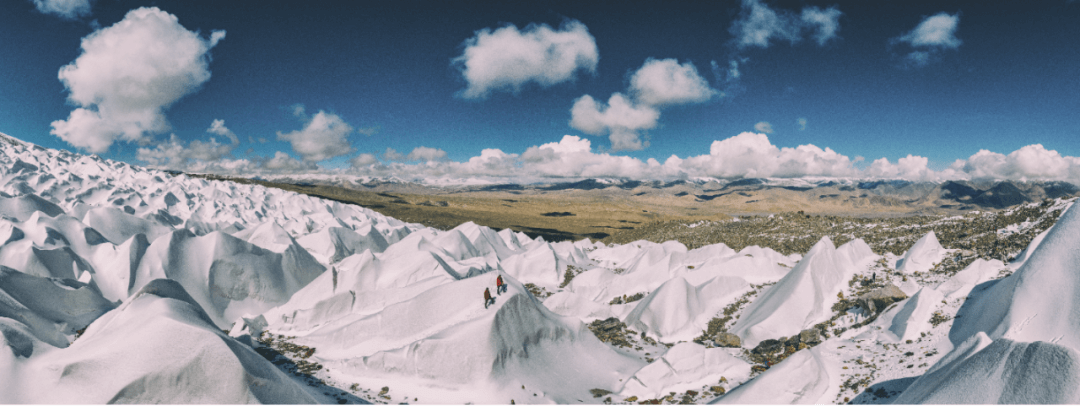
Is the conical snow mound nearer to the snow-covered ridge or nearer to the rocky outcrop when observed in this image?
the snow-covered ridge

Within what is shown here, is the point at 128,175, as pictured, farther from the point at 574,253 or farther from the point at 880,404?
the point at 880,404

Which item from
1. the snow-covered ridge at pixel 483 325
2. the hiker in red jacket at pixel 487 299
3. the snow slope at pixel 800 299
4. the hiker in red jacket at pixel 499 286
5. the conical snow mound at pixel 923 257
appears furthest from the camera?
the conical snow mound at pixel 923 257

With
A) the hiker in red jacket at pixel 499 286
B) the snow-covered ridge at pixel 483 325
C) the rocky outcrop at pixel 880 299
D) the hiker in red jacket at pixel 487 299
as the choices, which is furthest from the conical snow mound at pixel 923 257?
the hiker in red jacket at pixel 487 299

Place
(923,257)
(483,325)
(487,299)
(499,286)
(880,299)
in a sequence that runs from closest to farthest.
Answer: (483,325) < (487,299) < (880,299) < (499,286) < (923,257)

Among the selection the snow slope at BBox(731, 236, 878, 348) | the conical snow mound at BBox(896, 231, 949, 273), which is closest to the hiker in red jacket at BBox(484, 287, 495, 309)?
the snow slope at BBox(731, 236, 878, 348)

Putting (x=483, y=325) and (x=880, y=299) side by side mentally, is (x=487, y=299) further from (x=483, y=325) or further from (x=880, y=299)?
(x=880, y=299)

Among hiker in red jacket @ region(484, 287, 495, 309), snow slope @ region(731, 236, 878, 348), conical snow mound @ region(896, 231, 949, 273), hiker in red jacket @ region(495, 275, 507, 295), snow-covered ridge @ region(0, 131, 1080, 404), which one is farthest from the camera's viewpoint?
conical snow mound @ region(896, 231, 949, 273)

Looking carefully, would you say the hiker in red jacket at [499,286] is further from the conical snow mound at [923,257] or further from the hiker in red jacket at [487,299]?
the conical snow mound at [923,257]

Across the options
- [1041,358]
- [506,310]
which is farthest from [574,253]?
[1041,358]

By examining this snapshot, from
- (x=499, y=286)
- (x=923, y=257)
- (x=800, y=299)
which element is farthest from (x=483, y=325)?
(x=923, y=257)
